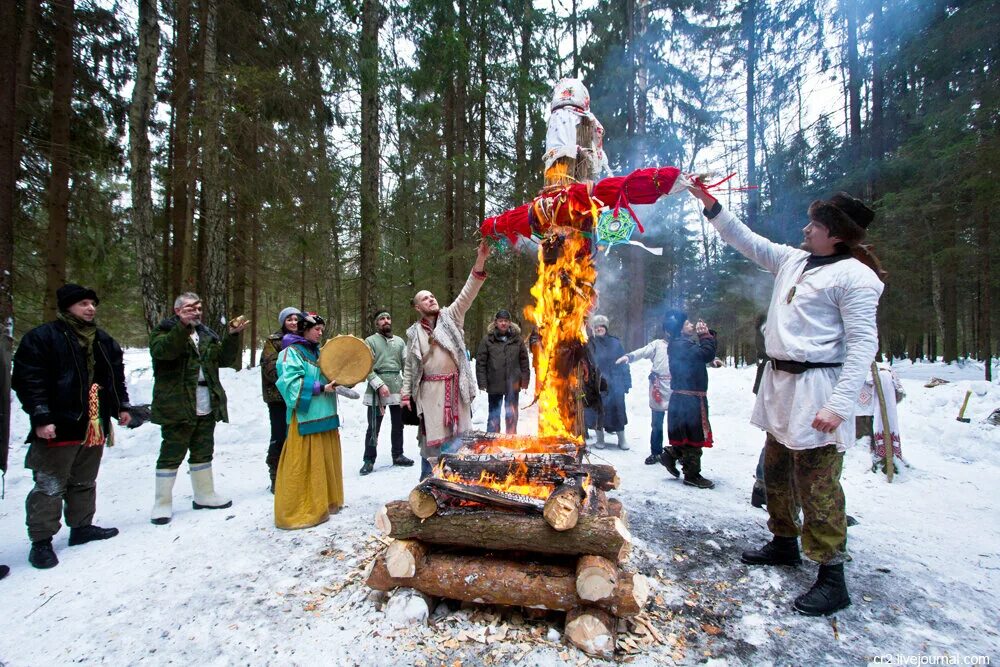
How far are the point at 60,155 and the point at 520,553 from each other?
10133 millimetres

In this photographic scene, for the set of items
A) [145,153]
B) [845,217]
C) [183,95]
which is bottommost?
[845,217]

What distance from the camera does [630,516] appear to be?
171 inches

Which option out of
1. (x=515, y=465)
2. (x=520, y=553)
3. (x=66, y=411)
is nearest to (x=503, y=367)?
(x=515, y=465)

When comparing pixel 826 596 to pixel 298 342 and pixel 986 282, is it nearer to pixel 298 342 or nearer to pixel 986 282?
pixel 298 342

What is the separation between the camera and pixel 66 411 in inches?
148

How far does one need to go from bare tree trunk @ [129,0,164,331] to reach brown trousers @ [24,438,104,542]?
5200mm

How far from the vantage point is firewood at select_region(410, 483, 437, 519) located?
9.53ft

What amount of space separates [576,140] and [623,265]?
11.4 meters

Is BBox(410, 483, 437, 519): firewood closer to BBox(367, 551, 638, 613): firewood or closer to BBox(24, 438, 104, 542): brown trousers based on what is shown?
BBox(367, 551, 638, 613): firewood

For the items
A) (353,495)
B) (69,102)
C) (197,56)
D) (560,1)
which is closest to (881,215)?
(560,1)

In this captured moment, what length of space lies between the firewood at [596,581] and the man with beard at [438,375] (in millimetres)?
2363

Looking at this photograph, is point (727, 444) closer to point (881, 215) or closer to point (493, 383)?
point (493, 383)

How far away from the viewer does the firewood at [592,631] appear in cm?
246

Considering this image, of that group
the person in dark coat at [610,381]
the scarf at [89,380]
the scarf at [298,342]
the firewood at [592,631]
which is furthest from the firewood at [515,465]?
the person in dark coat at [610,381]
